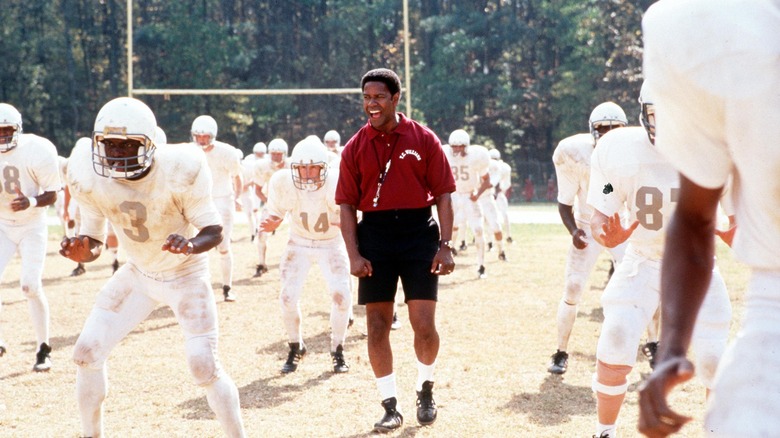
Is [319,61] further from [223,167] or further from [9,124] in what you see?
[9,124]

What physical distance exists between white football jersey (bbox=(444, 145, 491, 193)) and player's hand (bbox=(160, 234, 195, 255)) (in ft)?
35.0

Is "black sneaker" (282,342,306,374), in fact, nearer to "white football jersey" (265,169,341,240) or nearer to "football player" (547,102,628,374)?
"white football jersey" (265,169,341,240)

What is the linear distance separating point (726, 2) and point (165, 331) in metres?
8.55

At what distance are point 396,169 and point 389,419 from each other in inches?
60.2

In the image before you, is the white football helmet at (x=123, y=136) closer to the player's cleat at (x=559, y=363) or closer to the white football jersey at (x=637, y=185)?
the white football jersey at (x=637, y=185)

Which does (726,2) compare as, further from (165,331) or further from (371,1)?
(371,1)

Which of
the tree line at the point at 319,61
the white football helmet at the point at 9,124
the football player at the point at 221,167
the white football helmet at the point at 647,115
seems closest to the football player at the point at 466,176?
the football player at the point at 221,167

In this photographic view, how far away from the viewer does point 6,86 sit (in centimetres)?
4312

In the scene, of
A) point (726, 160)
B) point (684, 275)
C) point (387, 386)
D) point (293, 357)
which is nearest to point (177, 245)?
point (387, 386)

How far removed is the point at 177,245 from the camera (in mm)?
4590

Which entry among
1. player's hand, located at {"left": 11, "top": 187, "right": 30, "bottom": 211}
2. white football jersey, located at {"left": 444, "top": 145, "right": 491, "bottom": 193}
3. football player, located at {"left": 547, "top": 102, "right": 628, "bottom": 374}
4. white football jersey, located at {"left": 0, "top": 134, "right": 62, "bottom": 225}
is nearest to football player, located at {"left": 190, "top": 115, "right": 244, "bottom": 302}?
white football jersey, located at {"left": 444, "top": 145, "right": 491, "bottom": 193}

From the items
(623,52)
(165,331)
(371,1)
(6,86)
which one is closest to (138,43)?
(6,86)

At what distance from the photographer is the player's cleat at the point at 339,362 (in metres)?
7.76

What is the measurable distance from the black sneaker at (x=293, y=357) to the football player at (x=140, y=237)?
2809 millimetres
